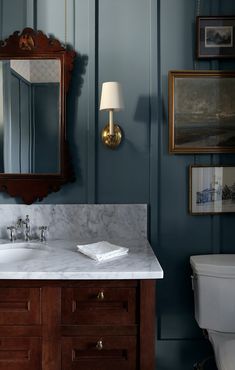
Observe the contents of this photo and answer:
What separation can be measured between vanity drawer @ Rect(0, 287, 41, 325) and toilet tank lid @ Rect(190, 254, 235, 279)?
798 millimetres

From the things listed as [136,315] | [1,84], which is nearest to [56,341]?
[136,315]

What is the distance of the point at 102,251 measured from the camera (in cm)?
159

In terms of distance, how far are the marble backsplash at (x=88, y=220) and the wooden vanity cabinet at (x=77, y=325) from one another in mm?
570

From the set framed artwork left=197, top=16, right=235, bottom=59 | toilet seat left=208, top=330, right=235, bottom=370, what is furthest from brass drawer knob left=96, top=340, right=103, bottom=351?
framed artwork left=197, top=16, right=235, bottom=59

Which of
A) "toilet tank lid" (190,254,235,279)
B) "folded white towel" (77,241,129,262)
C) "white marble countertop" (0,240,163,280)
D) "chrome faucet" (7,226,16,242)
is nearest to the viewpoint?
"white marble countertop" (0,240,163,280)

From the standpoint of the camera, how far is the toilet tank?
1724 mm

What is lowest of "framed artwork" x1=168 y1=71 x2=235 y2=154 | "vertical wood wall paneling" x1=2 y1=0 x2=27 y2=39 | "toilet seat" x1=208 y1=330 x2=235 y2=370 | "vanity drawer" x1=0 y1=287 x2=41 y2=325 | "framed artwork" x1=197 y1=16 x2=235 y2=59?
"toilet seat" x1=208 y1=330 x2=235 y2=370

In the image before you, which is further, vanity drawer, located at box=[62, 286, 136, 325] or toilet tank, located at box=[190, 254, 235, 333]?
toilet tank, located at box=[190, 254, 235, 333]

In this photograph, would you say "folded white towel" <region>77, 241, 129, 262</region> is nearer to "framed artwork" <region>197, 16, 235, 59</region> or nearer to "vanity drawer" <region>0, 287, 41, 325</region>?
"vanity drawer" <region>0, 287, 41, 325</region>

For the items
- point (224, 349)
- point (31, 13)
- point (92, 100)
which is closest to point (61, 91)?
point (92, 100)

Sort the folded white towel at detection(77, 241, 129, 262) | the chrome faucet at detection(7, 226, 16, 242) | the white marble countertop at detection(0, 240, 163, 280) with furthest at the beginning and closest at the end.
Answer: the chrome faucet at detection(7, 226, 16, 242), the folded white towel at detection(77, 241, 129, 262), the white marble countertop at detection(0, 240, 163, 280)

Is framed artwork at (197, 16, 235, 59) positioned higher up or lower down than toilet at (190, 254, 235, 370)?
higher up

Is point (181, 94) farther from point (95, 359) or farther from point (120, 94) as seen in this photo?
point (95, 359)

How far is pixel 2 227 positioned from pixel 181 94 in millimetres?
1215
